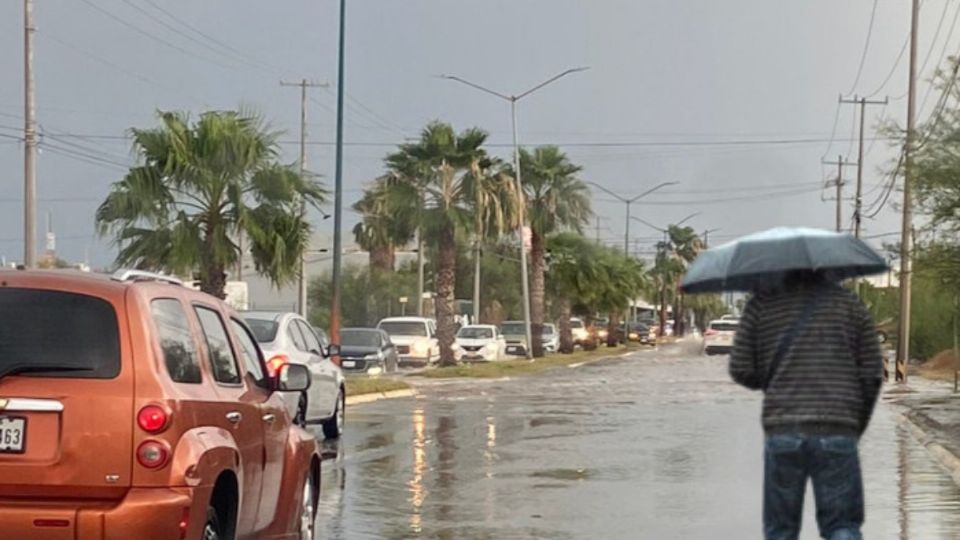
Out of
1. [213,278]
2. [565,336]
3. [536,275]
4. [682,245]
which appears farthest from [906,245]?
[682,245]

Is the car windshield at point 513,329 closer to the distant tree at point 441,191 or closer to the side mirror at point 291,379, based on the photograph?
the distant tree at point 441,191

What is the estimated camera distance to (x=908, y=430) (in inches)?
979

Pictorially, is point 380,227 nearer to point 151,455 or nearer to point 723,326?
point 723,326

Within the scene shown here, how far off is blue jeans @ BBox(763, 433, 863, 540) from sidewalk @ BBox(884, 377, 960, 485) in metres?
9.49

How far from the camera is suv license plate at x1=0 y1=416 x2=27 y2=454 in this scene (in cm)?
763

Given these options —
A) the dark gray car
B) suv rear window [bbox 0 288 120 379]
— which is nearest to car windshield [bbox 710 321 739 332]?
the dark gray car

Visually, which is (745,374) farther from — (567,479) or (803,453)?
(567,479)

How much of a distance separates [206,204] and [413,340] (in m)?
19.6

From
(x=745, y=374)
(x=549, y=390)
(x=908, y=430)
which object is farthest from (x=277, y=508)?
(x=549, y=390)

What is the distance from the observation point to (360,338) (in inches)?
1681

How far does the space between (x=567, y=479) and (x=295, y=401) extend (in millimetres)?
3477

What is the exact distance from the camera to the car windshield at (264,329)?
1927cm

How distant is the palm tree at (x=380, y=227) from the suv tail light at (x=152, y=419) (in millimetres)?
45289

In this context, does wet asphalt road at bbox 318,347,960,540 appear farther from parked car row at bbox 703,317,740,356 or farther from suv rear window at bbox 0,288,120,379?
parked car row at bbox 703,317,740,356
